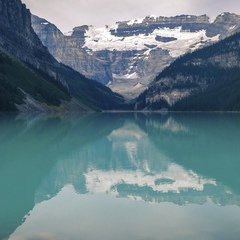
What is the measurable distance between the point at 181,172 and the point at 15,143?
30.7 m

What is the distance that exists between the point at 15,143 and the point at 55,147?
22.7ft

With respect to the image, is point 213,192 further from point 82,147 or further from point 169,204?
point 82,147

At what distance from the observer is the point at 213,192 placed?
93.7 ft

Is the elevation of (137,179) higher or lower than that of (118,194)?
lower

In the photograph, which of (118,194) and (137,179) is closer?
(118,194)

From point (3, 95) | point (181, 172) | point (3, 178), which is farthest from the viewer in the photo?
point (3, 95)

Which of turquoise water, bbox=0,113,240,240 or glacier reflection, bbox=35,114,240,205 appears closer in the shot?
turquoise water, bbox=0,113,240,240

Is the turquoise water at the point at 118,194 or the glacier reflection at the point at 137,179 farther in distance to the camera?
the glacier reflection at the point at 137,179

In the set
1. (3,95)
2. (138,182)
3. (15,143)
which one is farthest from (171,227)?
(3,95)

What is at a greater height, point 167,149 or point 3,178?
point 3,178

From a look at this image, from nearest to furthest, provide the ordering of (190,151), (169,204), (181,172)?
1. (169,204)
2. (181,172)
3. (190,151)

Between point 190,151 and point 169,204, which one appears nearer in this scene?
point 169,204

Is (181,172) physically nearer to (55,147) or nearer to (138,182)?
(138,182)

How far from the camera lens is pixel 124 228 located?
19.9 m
